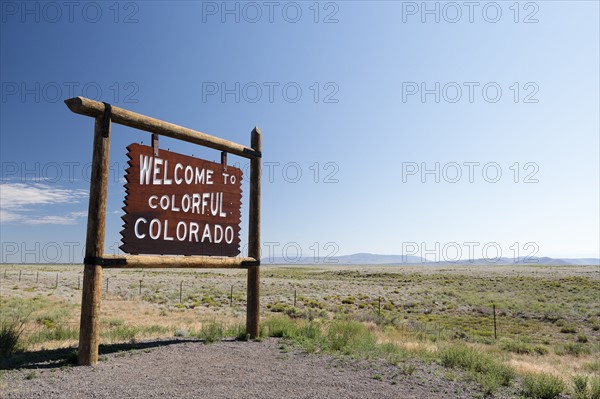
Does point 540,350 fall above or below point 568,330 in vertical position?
above

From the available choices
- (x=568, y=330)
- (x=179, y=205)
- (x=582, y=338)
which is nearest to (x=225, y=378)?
(x=179, y=205)

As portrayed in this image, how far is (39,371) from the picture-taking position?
6.61m

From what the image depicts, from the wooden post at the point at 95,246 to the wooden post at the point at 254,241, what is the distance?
371cm

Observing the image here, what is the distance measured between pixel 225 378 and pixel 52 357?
3.48 meters

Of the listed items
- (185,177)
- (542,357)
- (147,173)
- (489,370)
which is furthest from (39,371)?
(542,357)

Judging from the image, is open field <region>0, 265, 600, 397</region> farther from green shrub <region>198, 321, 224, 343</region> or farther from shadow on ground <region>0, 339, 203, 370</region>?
shadow on ground <region>0, 339, 203, 370</region>

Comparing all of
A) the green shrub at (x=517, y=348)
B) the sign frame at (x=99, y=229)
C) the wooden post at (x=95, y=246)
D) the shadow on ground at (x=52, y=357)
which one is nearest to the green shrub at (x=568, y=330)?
the green shrub at (x=517, y=348)

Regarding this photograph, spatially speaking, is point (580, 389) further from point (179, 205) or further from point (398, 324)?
point (398, 324)

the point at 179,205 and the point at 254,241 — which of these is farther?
the point at 254,241

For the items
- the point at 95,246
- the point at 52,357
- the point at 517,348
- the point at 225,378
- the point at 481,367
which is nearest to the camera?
the point at 225,378

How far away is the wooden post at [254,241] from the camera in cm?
1019

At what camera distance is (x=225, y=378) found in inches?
Answer: 261

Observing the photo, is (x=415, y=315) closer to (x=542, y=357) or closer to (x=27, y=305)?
(x=542, y=357)

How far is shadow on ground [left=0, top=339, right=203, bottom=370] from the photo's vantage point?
6.96m
